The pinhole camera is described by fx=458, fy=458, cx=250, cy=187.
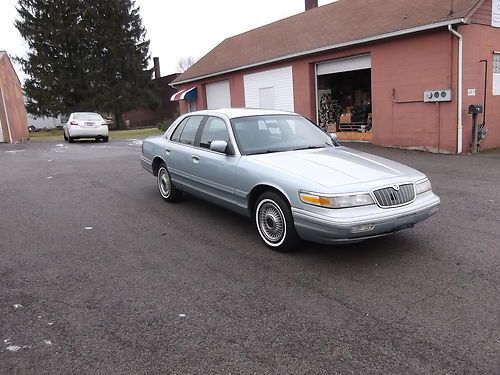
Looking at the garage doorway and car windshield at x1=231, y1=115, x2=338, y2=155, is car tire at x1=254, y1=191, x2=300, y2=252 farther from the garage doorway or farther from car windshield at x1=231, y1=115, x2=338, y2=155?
the garage doorway

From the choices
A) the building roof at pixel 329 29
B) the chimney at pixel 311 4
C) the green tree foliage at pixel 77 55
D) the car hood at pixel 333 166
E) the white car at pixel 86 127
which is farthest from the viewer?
the green tree foliage at pixel 77 55

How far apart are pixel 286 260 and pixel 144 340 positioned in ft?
6.22

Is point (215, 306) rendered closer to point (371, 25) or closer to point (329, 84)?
point (371, 25)

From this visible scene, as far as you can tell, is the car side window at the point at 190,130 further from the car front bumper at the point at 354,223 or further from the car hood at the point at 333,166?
the car front bumper at the point at 354,223

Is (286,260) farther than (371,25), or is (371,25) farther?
(371,25)

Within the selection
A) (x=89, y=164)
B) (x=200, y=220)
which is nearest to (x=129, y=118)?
(x=89, y=164)

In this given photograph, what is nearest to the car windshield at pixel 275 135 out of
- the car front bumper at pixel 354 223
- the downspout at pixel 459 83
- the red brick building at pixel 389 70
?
the car front bumper at pixel 354 223

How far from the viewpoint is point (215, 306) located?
12.3 feet

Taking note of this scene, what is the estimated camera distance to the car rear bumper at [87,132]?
2075cm

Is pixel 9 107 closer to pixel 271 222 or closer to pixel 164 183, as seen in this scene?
pixel 164 183

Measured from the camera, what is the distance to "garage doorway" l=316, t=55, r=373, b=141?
53.7ft

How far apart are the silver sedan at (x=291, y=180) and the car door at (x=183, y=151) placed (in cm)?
2

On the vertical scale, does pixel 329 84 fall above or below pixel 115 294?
above

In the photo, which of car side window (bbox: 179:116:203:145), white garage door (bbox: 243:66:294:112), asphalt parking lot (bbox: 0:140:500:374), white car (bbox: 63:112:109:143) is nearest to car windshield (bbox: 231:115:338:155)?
car side window (bbox: 179:116:203:145)
